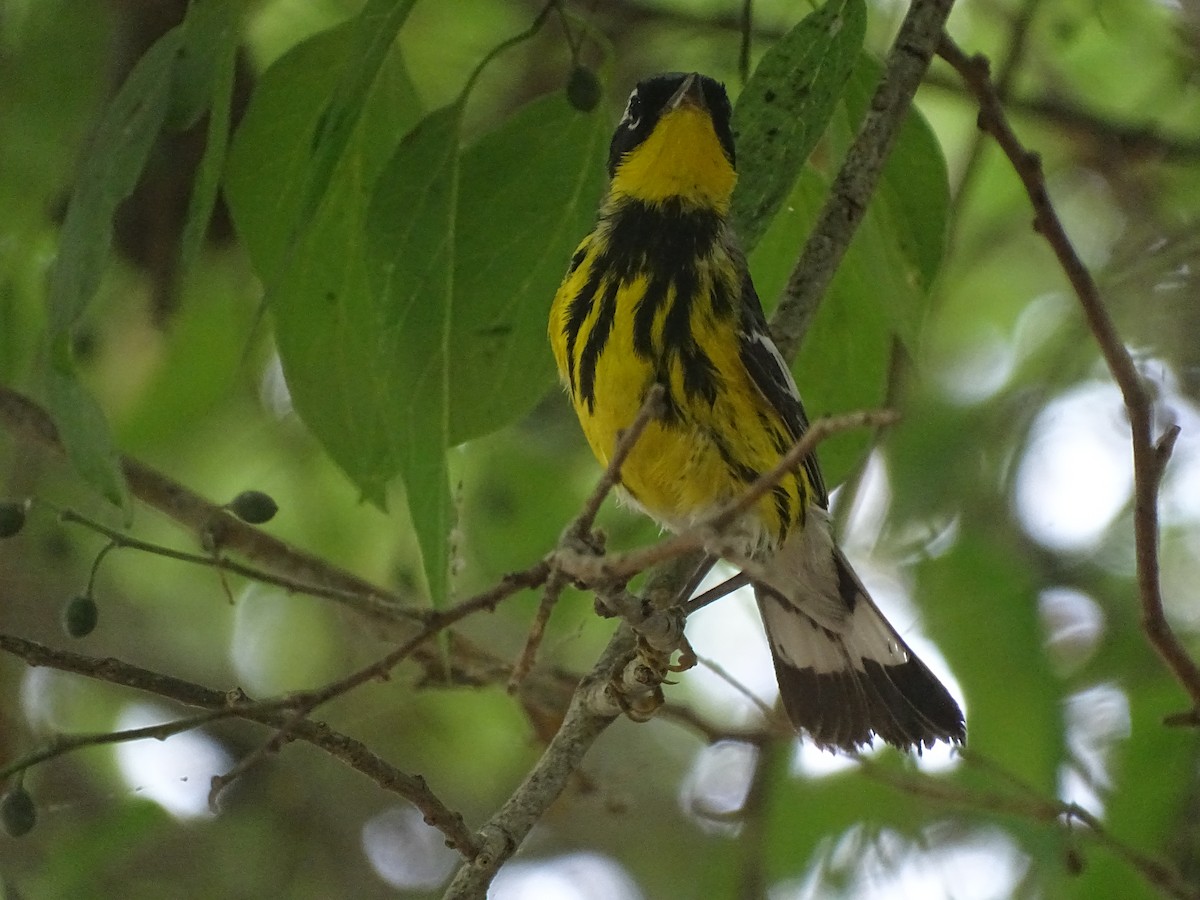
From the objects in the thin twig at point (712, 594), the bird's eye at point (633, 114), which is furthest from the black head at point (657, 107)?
the thin twig at point (712, 594)

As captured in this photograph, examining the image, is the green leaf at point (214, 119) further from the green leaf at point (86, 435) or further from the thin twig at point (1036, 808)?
the thin twig at point (1036, 808)

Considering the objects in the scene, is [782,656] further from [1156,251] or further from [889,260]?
[1156,251]

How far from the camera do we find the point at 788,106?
2562mm

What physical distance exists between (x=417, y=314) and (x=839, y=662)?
4.85 ft

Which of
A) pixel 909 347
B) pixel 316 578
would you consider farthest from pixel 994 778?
pixel 316 578

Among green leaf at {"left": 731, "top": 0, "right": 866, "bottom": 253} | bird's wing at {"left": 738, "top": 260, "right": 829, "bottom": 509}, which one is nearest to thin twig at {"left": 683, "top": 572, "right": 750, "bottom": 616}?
bird's wing at {"left": 738, "top": 260, "right": 829, "bottom": 509}

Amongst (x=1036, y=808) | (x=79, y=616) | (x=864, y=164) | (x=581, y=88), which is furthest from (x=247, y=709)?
(x=1036, y=808)

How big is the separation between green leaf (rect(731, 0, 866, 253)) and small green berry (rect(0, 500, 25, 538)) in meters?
1.37

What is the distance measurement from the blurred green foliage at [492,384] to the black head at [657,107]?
165mm

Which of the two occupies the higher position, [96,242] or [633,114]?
[633,114]

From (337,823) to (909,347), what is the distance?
338 cm

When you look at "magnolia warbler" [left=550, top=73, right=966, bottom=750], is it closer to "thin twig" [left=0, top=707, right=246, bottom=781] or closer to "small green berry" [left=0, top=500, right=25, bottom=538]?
"small green berry" [left=0, top=500, right=25, bottom=538]

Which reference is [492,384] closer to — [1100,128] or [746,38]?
[746,38]

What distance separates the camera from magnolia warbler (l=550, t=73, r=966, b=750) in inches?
114
